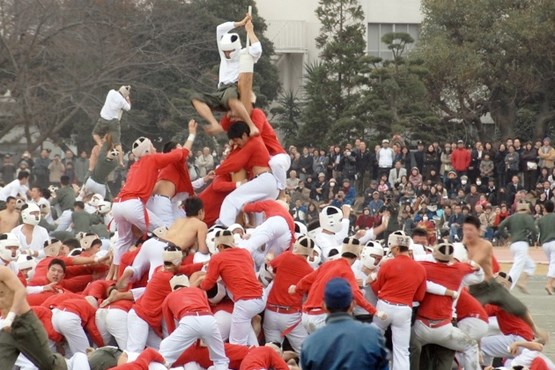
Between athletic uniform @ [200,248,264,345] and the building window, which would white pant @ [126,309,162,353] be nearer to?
athletic uniform @ [200,248,264,345]

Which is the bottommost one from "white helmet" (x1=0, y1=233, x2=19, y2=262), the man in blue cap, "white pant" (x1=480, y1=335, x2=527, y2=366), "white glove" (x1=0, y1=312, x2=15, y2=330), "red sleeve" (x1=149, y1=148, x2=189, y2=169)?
"white pant" (x1=480, y1=335, x2=527, y2=366)

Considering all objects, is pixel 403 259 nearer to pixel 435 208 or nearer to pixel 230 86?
pixel 230 86

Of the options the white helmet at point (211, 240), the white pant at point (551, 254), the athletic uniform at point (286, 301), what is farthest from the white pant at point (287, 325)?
the white pant at point (551, 254)

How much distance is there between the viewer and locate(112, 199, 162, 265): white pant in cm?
1752

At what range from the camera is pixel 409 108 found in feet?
140

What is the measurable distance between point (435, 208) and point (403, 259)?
56.8ft

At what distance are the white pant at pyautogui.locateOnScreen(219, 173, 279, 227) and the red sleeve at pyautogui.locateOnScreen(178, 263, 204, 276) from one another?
0.92 metres

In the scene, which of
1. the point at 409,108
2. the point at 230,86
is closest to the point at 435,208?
the point at 409,108

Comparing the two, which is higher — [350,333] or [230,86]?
[230,86]

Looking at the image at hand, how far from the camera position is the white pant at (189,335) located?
15.8 metres

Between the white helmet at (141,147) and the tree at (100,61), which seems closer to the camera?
the white helmet at (141,147)

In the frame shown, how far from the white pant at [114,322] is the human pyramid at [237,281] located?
0.01 metres

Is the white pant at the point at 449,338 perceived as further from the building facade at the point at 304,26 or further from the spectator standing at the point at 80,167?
the building facade at the point at 304,26

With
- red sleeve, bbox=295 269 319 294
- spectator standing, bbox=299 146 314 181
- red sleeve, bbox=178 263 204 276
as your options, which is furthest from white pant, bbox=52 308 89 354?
spectator standing, bbox=299 146 314 181
